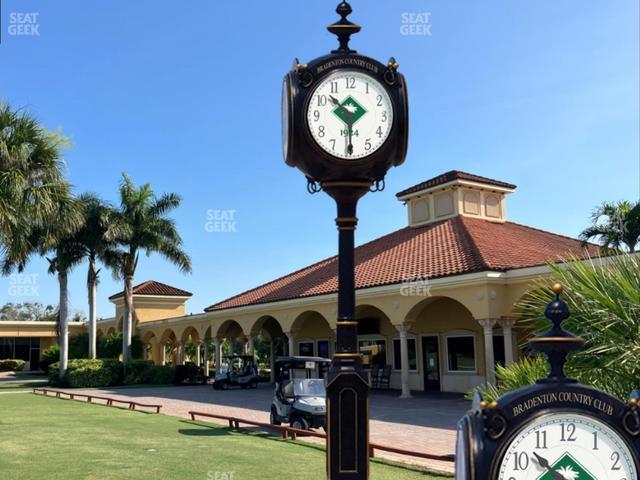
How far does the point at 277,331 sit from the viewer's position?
38.0 meters

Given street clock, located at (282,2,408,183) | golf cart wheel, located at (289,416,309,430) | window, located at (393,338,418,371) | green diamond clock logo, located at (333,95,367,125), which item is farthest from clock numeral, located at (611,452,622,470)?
window, located at (393,338,418,371)

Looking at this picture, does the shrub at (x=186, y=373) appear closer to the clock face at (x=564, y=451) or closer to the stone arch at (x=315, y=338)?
the stone arch at (x=315, y=338)

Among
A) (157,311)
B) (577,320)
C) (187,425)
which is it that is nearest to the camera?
(577,320)

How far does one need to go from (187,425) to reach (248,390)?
52.1ft

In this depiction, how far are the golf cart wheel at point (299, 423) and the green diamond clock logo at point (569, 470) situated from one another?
1316 cm

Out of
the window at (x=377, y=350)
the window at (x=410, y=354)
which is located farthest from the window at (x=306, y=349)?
the window at (x=410, y=354)

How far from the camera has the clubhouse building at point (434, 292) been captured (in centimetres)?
2175

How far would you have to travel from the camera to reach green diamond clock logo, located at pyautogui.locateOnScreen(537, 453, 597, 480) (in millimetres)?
2570

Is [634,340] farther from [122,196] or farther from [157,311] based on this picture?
[157,311]

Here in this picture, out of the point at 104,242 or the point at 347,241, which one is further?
the point at 104,242

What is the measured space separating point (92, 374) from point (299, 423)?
79.2ft

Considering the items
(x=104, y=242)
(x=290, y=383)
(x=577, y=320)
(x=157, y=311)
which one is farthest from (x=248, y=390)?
(x=577, y=320)

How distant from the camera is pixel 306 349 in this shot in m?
35.5

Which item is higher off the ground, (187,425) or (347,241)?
(347,241)
